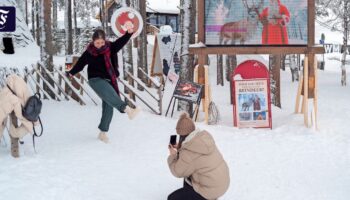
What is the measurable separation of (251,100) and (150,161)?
396 centimetres

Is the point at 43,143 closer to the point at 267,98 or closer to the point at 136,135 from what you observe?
the point at 136,135

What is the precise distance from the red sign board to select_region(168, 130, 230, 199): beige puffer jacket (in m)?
5.43

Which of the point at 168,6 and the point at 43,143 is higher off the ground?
the point at 168,6

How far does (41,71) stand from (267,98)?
611 centimetres

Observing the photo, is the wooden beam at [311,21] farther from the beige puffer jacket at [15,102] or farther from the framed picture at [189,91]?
the beige puffer jacket at [15,102]

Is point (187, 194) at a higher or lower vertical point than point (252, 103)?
lower

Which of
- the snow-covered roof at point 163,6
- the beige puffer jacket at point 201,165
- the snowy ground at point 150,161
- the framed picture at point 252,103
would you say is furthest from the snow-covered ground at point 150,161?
the snow-covered roof at point 163,6

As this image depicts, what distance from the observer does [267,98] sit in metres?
10.2

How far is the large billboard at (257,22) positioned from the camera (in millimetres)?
9945

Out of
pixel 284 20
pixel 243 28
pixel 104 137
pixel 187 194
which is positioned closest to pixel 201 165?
pixel 187 194

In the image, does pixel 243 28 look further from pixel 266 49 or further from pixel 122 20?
pixel 122 20

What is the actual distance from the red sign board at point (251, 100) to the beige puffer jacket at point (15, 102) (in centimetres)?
495

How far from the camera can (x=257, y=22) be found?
32.7 ft

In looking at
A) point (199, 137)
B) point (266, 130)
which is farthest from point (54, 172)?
point (266, 130)
